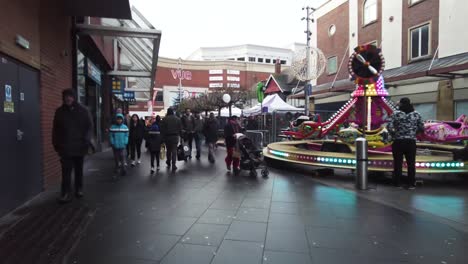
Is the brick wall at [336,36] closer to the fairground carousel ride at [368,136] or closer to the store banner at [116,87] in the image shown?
the fairground carousel ride at [368,136]

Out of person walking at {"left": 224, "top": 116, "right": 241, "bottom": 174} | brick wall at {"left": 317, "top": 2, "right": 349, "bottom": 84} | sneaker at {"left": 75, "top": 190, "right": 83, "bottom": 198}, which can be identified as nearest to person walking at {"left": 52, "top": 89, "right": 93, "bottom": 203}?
sneaker at {"left": 75, "top": 190, "right": 83, "bottom": 198}

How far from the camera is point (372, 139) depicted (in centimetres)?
1125

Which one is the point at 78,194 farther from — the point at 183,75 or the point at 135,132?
the point at 183,75

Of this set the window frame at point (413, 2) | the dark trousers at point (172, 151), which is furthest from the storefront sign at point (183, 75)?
the dark trousers at point (172, 151)

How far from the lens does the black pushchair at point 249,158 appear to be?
364 inches

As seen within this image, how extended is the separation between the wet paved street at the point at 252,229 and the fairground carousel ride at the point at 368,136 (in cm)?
206

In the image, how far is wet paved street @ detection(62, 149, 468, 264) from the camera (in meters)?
3.95

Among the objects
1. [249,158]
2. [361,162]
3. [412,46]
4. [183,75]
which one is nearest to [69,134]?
[249,158]

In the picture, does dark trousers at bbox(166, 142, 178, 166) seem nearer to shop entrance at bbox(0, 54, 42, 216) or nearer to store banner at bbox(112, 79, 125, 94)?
shop entrance at bbox(0, 54, 42, 216)

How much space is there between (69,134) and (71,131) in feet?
0.19

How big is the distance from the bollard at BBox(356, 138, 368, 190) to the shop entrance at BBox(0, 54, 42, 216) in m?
5.94

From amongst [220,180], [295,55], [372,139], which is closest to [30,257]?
[220,180]

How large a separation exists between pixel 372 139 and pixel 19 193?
30.6 ft

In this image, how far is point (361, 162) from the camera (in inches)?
293
